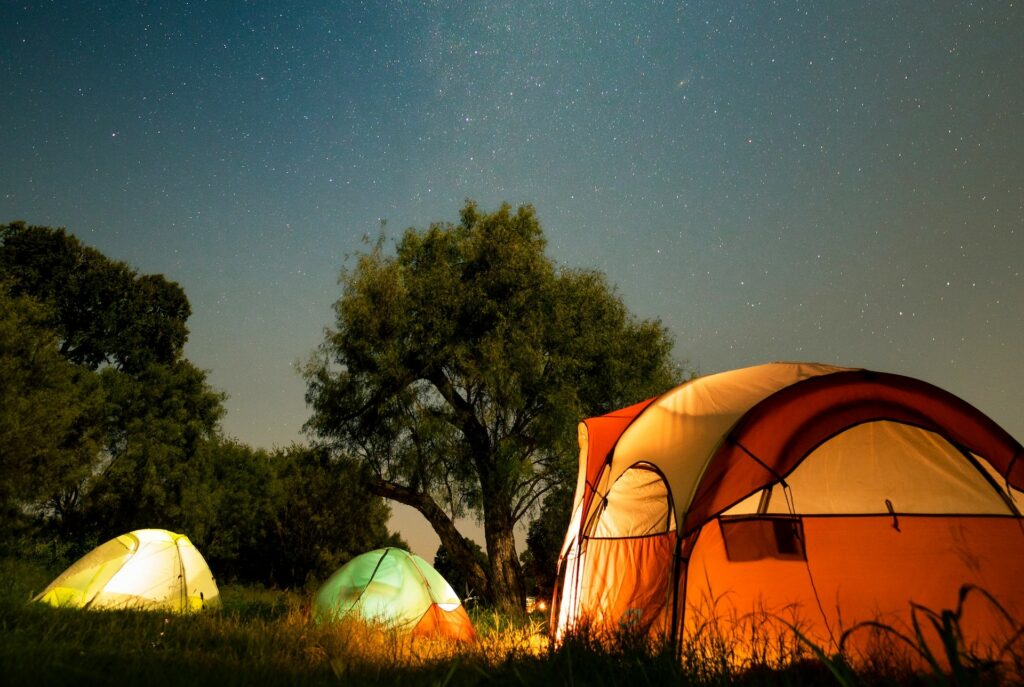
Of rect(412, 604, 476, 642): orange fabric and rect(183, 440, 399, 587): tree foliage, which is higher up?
rect(183, 440, 399, 587): tree foliage

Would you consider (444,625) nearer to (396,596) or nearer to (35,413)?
(396,596)

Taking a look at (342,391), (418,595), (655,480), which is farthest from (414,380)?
(655,480)

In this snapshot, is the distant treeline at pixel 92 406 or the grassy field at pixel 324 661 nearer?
the grassy field at pixel 324 661

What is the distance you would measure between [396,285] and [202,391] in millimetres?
14779

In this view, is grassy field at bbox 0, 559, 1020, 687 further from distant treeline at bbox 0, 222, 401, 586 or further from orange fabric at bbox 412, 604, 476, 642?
distant treeline at bbox 0, 222, 401, 586

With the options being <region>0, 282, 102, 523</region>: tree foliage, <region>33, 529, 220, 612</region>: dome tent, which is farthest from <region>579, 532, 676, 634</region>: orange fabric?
<region>0, 282, 102, 523</region>: tree foliage

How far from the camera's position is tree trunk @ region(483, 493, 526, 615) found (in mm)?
13352

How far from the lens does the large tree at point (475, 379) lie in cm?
1308

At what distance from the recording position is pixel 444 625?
24.3ft

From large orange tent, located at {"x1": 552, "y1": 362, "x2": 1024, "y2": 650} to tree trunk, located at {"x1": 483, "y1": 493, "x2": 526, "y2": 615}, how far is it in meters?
7.66

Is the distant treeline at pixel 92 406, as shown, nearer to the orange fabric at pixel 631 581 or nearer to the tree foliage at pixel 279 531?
the tree foliage at pixel 279 531

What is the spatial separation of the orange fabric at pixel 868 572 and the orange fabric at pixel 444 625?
313 centimetres

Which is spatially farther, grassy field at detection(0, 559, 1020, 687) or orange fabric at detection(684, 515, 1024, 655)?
orange fabric at detection(684, 515, 1024, 655)

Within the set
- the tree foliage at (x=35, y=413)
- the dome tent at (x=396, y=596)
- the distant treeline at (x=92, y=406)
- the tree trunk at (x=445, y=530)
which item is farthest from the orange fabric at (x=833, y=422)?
the tree foliage at (x=35, y=413)
